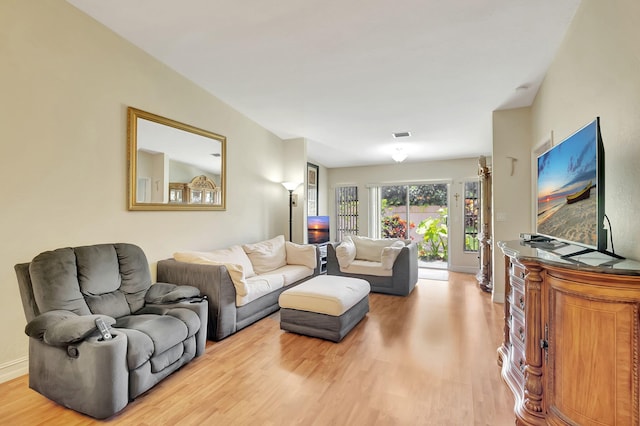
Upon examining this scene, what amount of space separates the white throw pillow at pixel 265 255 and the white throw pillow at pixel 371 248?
1.32 metres

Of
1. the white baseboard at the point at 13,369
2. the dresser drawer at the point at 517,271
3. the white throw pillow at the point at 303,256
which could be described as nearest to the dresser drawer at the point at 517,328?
the dresser drawer at the point at 517,271

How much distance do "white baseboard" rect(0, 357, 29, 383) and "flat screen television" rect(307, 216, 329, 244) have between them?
3.86m

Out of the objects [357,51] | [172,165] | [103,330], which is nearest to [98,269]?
[103,330]

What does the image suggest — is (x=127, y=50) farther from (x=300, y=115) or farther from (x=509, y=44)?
(x=509, y=44)

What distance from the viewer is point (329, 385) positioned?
6.66 feet

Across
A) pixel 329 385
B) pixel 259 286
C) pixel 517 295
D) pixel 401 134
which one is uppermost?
pixel 401 134

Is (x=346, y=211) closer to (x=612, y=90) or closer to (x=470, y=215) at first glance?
(x=470, y=215)

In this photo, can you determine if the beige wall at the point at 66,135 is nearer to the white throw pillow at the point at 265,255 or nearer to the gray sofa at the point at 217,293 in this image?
the gray sofa at the point at 217,293

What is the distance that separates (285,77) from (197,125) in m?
1.30

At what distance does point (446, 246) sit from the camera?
646 centimetres

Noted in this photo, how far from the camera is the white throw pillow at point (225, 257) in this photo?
3.10 metres

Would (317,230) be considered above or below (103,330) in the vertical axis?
above

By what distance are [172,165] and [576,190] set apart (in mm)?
3643

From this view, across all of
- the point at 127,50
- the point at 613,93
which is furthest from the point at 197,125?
the point at 613,93
